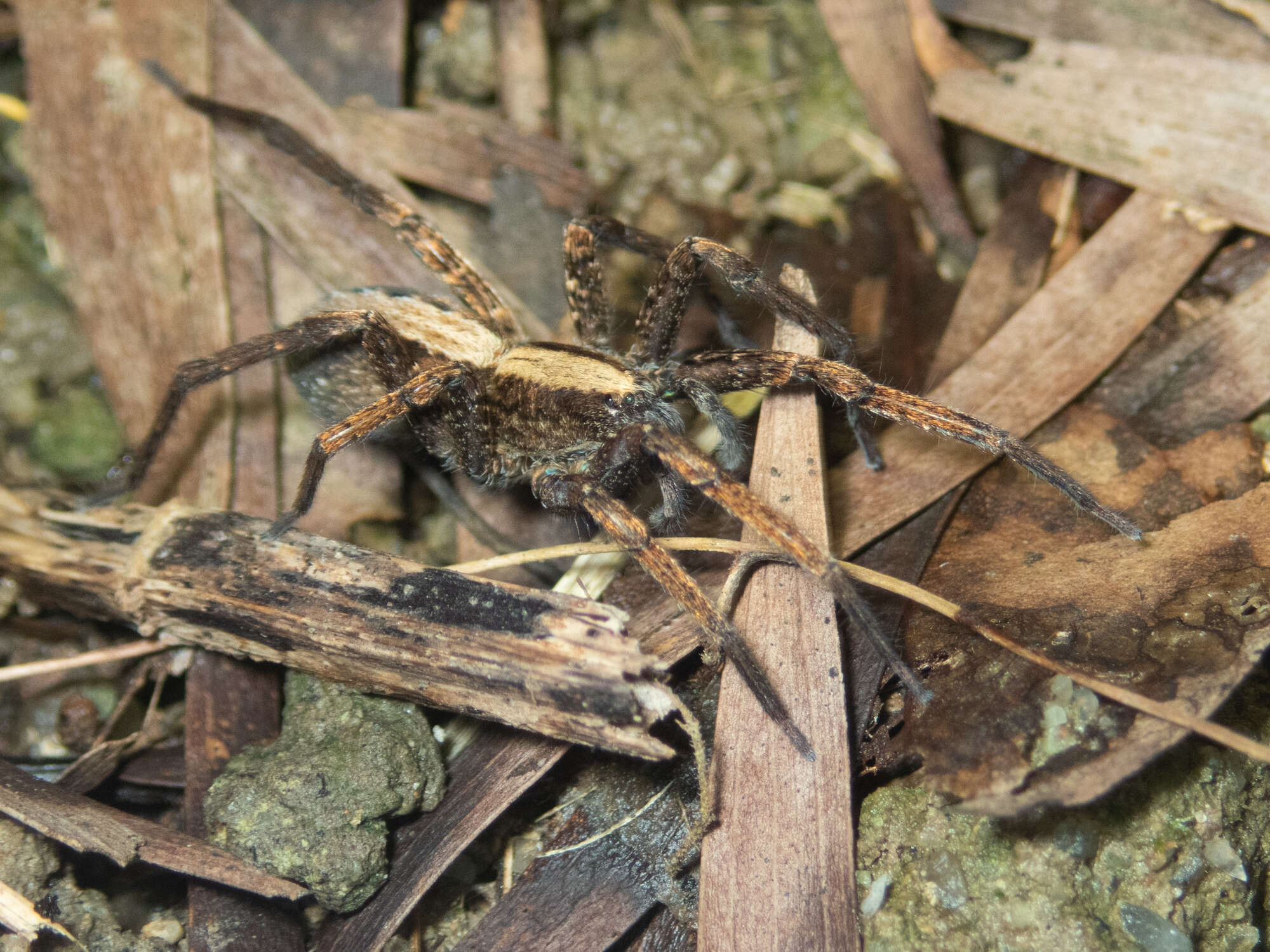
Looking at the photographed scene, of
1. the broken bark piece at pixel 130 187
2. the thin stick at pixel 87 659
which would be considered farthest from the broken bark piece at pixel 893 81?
the thin stick at pixel 87 659

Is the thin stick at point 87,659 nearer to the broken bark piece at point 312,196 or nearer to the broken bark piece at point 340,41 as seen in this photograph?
the broken bark piece at point 312,196

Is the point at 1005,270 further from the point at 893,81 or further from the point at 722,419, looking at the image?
the point at 722,419

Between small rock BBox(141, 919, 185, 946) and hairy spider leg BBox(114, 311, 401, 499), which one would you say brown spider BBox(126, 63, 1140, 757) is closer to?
hairy spider leg BBox(114, 311, 401, 499)

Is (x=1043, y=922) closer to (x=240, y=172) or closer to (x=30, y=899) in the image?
(x=30, y=899)

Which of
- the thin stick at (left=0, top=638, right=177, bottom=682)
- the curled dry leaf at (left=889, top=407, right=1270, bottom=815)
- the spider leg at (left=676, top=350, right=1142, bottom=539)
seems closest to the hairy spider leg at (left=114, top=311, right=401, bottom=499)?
the thin stick at (left=0, top=638, right=177, bottom=682)

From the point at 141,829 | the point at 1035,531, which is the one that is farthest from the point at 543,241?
the point at 141,829

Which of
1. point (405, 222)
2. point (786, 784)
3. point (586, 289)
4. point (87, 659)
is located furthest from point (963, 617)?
point (87, 659)
